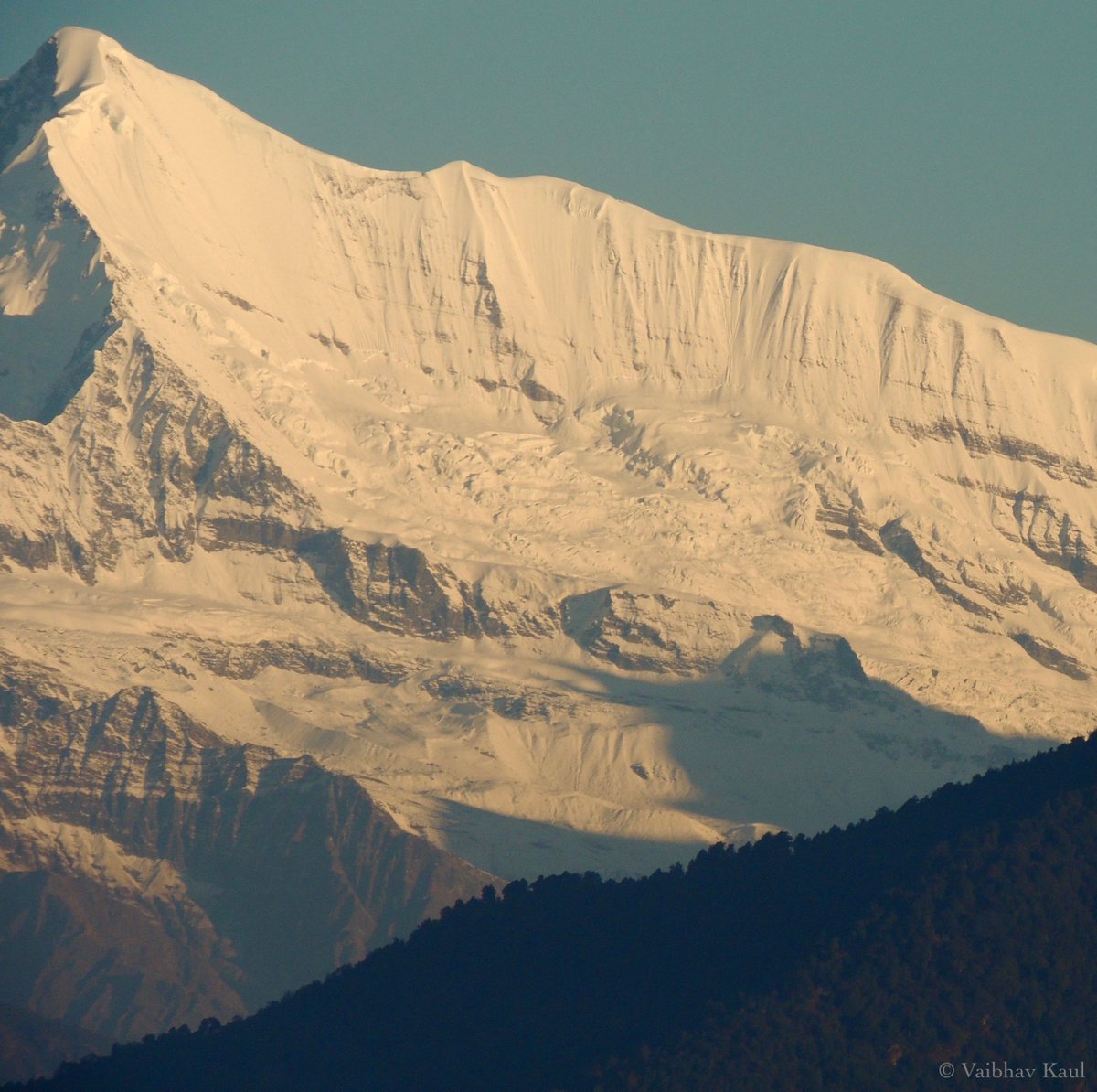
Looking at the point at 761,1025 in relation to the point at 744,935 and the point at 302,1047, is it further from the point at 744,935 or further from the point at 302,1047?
the point at 302,1047

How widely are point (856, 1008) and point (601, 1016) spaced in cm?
1379

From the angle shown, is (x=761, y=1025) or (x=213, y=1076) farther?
(x=213, y=1076)

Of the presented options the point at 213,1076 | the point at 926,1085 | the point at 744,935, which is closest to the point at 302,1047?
the point at 213,1076

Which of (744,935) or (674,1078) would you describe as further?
(744,935)

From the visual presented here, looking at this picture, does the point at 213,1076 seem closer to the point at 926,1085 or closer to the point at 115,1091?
the point at 115,1091

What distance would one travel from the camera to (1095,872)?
19525 cm

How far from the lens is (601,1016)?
194 m

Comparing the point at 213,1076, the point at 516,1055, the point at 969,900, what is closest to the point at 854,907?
the point at 969,900

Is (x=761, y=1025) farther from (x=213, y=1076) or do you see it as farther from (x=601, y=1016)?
(x=213, y=1076)

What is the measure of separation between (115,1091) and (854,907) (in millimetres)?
37434

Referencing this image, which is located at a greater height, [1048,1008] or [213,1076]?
[1048,1008]

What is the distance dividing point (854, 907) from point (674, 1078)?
17.5 meters

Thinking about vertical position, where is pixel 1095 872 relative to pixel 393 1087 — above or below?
above

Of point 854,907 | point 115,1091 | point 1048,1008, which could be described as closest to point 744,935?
point 854,907
